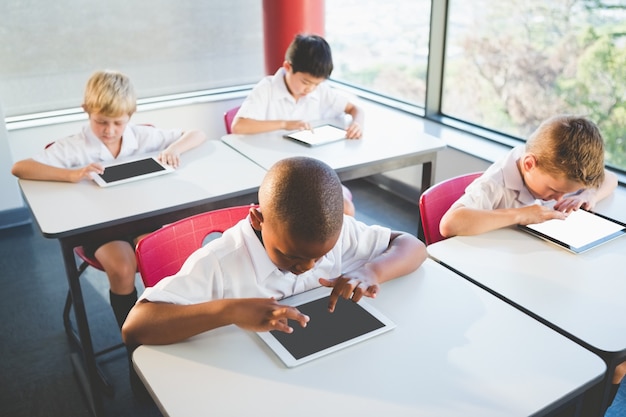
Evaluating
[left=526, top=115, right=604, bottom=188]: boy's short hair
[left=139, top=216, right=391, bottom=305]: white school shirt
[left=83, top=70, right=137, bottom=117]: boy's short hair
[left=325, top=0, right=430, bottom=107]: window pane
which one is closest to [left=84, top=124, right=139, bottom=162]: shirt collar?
[left=83, top=70, right=137, bottom=117]: boy's short hair

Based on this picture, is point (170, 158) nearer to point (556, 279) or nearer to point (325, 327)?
point (325, 327)

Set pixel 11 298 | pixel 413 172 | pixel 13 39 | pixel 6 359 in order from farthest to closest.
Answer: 1. pixel 413 172
2. pixel 13 39
3. pixel 11 298
4. pixel 6 359

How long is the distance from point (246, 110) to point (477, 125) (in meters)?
1.51

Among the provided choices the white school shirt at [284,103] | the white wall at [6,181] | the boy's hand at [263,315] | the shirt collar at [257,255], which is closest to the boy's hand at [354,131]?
the white school shirt at [284,103]

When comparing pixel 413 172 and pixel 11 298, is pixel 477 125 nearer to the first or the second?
pixel 413 172

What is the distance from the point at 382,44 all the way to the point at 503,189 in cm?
268

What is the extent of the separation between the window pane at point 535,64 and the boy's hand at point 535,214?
1.33 meters

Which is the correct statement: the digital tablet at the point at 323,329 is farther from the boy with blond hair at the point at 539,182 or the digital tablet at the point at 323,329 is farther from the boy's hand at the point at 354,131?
the boy's hand at the point at 354,131

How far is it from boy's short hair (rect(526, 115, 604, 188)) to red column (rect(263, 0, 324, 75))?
244 centimetres

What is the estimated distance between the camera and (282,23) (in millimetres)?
3863

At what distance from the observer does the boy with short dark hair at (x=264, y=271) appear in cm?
117

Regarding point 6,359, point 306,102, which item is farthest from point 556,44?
point 6,359

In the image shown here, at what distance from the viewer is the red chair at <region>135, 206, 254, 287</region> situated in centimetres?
151

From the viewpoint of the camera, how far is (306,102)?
2.98m
